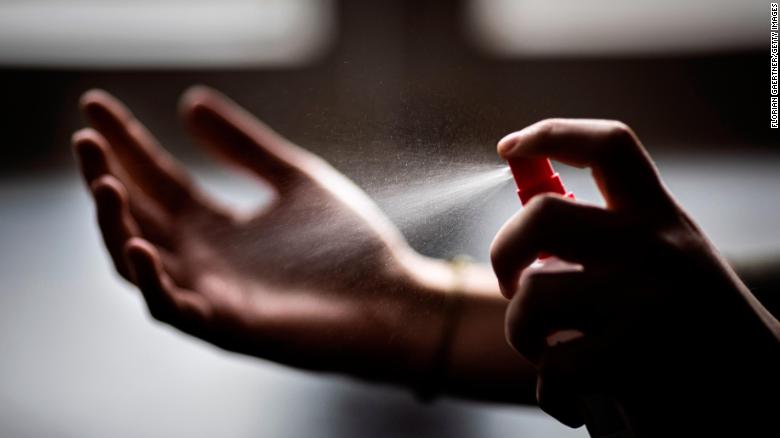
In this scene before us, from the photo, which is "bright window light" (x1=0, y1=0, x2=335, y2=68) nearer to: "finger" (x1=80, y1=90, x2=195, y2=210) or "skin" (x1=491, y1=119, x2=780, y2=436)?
"finger" (x1=80, y1=90, x2=195, y2=210)

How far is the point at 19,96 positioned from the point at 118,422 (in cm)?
73

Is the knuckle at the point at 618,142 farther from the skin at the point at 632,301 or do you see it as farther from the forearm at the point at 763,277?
the forearm at the point at 763,277

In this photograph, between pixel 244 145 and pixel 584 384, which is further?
pixel 244 145

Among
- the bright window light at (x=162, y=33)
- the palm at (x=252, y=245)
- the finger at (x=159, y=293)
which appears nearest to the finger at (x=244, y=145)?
the palm at (x=252, y=245)

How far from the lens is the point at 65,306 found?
2.15ft

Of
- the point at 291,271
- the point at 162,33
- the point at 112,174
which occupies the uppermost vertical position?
the point at 162,33

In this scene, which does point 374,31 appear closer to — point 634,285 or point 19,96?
point 19,96

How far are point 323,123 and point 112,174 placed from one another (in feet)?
0.56

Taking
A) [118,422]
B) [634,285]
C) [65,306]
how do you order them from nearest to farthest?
[634,285], [118,422], [65,306]

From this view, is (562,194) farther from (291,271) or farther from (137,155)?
(137,155)

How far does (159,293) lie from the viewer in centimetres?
36

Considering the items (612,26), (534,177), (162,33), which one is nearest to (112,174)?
(534,177)

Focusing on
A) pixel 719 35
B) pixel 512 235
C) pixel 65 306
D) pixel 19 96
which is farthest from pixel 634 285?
pixel 19 96

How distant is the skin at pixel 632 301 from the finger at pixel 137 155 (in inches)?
11.9
